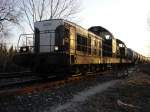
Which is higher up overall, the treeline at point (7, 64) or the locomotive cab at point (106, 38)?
the locomotive cab at point (106, 38)

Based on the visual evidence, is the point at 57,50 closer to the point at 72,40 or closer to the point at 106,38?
the point at 72,40

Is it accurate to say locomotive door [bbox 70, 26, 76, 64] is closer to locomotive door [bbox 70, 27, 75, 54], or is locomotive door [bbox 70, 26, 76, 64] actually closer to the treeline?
A: locomotive door [bbox 70, 27, 75, 54]

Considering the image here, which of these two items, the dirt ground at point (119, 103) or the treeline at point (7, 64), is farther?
Result: the treeline at point (7, 64)

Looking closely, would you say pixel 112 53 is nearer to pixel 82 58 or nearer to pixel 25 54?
pixel 82 58

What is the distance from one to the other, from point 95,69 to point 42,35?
6399 mm

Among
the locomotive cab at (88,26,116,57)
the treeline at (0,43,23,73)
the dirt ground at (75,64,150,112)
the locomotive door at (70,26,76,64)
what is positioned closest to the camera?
the dirt ground at (75,64,150,112)

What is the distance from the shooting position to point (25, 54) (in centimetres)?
1491

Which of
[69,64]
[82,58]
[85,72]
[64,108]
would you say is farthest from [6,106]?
[85,72]

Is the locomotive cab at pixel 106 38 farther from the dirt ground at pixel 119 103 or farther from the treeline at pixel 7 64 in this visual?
the dirt ground at pixel 119 103

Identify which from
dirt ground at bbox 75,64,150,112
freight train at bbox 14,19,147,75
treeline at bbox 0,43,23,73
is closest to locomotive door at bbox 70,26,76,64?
freight train at bbox 14,19,147,75

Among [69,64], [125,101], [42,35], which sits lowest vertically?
[125,101]

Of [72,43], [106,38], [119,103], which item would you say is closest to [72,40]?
[72,43]

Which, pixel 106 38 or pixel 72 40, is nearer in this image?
pixel 72 40

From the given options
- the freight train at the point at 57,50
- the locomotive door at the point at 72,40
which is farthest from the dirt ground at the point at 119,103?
the locomotive door at the point at 72,40
